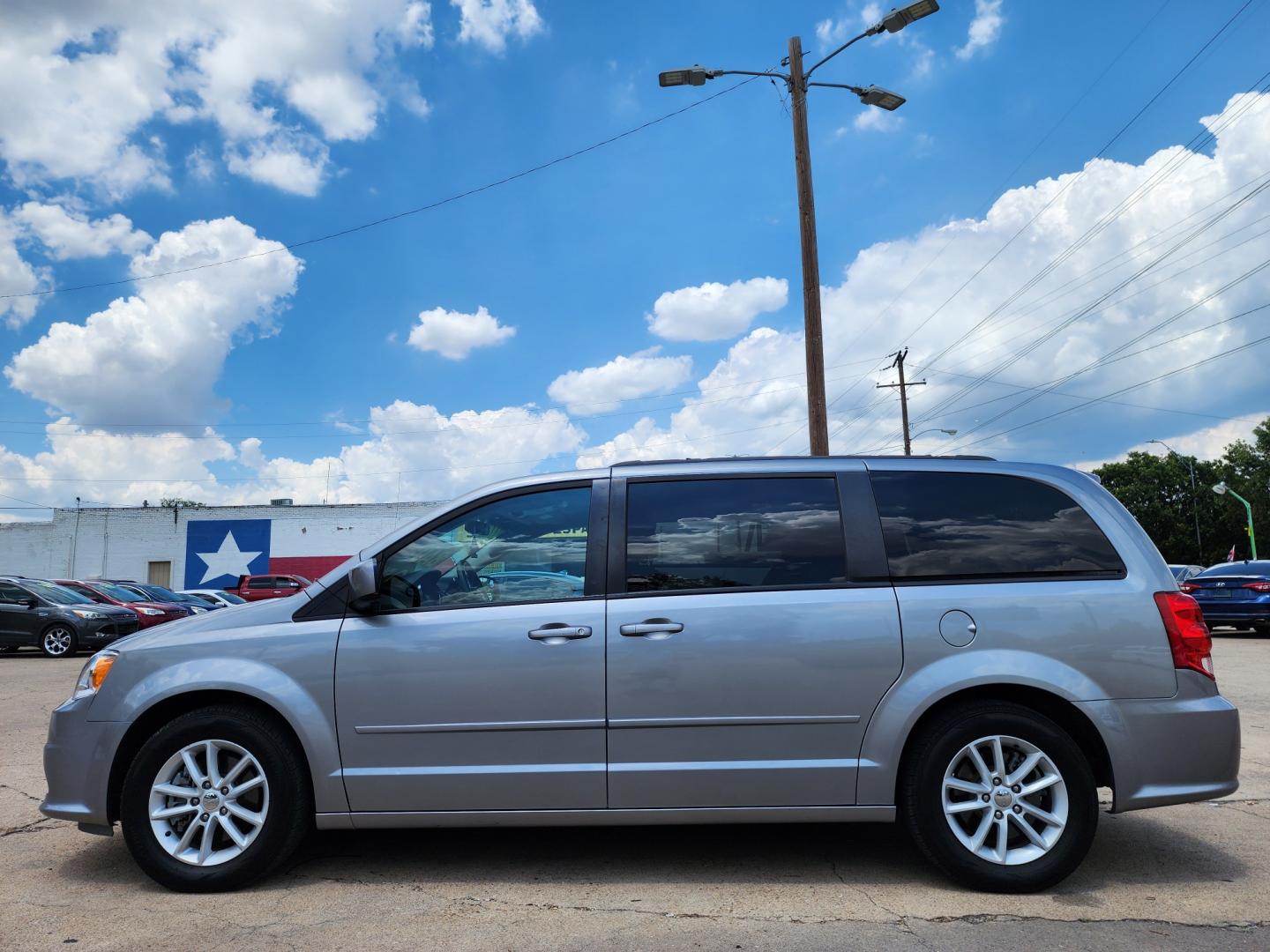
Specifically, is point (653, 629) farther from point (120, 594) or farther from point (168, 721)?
point (120, 594)

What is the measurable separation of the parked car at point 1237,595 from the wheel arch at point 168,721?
16704mm

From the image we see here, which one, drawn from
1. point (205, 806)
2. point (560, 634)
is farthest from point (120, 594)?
point (560, 634)

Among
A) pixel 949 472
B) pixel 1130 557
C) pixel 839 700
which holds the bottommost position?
pixel 839 700

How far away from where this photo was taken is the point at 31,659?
16734 mm

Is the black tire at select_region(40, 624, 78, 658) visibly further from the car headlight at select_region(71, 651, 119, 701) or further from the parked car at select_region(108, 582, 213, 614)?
the car headlight at select_region(71, 651, 119, 701)

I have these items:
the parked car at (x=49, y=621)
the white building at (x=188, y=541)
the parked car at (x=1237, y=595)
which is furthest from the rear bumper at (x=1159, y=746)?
the white building at (x=188, y=541)

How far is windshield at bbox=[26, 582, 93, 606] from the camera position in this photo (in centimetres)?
1736

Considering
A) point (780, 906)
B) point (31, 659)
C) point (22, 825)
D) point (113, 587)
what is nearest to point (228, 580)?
point (113, 587)

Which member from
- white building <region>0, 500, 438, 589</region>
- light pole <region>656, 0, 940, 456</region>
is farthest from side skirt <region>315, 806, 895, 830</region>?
white building <region>0, 500, 438, 589</region>

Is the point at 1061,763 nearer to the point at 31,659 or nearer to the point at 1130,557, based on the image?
the point at 1130,557

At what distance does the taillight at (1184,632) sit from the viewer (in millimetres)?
3910

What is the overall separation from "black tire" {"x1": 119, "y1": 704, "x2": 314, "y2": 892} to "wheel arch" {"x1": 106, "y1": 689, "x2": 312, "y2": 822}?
59 mm

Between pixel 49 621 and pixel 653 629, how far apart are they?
55.7ft

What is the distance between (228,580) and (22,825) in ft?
144
